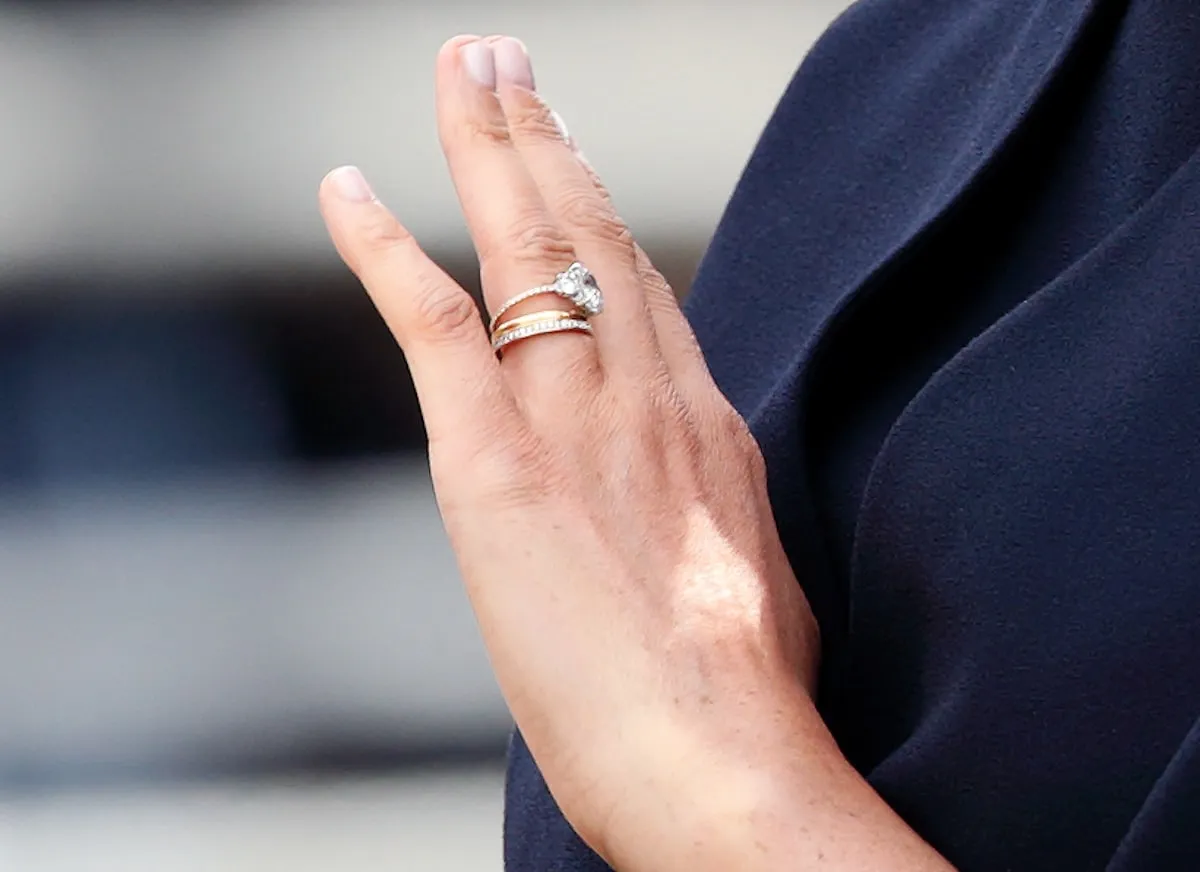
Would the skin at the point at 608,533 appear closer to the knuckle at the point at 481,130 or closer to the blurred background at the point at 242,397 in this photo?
the knuckle at the point at 481,130

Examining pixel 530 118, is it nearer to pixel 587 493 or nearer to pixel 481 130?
pixel 481 130

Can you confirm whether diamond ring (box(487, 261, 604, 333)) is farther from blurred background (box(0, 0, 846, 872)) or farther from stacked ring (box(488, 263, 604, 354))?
blurred background (box(0, 0, 846, 872))

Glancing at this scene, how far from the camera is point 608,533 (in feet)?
1.71

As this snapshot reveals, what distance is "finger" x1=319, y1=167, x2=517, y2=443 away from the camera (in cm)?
53

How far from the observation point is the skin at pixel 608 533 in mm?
484

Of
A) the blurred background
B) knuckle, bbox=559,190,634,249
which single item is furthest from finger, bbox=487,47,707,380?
the blurred background

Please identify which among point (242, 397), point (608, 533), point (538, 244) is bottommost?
point (242, 397)

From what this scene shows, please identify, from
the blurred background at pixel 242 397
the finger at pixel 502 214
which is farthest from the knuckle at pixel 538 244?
the blurred background at pixel 242 397

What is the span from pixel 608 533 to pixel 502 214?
15 cm

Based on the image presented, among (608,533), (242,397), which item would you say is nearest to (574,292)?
(608,533)

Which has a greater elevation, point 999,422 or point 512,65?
point 512,65

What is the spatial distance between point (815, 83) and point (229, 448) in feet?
2.49

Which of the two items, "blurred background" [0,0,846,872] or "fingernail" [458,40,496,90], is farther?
"blurred background" [0,0,846,872]

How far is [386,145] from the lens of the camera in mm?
1263
